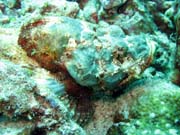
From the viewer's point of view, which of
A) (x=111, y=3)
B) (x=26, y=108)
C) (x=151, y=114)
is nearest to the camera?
(x=26, y=108)

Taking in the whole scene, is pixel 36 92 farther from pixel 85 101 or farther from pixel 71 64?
pixel 85 101

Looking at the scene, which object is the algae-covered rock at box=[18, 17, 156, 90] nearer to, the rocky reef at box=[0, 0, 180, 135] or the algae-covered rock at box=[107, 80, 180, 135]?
the rocky reef at box=[0, 0, 180, 135]

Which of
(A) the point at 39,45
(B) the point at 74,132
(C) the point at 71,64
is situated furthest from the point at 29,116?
(A) the point at 39,45

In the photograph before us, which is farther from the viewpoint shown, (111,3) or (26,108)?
(111,3)

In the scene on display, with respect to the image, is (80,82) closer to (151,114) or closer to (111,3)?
(151,114)

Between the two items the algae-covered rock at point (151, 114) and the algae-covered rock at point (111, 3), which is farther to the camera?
the algae-covered rock at point (111, 3)

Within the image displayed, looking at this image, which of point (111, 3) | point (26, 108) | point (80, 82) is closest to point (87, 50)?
point (80, 82)

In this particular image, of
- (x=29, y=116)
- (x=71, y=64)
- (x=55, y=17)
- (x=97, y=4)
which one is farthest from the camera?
(x=97, y=4)

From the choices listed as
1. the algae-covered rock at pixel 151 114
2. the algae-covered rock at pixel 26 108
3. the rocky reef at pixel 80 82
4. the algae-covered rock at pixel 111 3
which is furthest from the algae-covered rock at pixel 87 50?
the algae-covered rock at pixel 111 3

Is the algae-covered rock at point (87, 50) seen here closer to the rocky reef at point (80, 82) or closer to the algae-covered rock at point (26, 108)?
the rocky reef at point (80, 82)
